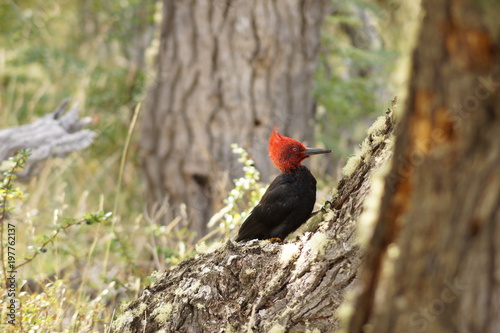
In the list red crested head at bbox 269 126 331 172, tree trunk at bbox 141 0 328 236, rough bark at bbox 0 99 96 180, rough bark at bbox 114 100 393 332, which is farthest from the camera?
tree trunk at bbox 141 0 328 236

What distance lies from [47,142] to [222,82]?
5.13ft

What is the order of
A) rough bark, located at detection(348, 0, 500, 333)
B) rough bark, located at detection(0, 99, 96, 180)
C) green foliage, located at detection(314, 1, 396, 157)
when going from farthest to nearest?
1. green foliage, located at detection(314, 1, 396, 157)
2. rough bark, located at detection(0, 99, 96, 180)
3. rough bark, located at detection(348, 0, 500, 333)

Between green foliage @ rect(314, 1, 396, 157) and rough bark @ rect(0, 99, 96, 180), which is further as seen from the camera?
green foliage @ rect(314, 1, 396, 157)

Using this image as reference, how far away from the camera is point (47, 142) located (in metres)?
4.13

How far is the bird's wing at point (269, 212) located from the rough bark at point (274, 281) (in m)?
0.50

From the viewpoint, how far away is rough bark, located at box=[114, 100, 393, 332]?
1957 millimetres

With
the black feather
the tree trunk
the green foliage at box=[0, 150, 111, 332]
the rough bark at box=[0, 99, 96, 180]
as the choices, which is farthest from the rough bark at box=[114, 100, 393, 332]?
the tree trunk

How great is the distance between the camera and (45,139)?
13.6ft

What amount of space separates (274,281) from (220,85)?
120 inches

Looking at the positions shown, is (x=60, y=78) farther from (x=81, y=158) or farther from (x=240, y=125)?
(x=240, y=125)

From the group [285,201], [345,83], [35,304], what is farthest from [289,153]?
[345,83]

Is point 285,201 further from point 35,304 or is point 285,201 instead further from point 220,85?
point 220,85

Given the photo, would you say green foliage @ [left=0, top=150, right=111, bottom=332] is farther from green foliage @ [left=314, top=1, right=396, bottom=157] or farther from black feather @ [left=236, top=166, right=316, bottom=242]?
green foliage @ [left=314, top=1, right=396, bottom=157]

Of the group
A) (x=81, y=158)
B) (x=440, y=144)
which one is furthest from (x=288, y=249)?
(x=81, y=158)
